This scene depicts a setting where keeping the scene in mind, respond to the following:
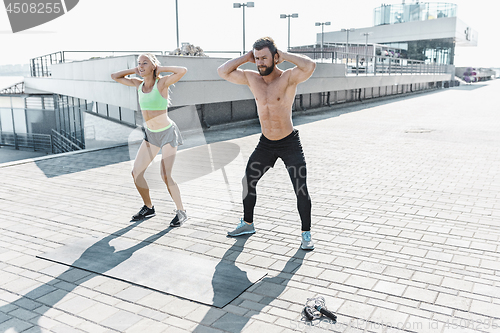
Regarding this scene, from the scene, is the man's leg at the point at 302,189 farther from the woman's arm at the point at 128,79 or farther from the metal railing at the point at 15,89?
the metal railing at the point at 15,89

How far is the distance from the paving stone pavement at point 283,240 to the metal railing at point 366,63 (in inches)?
480

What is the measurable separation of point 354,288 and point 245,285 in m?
0.95

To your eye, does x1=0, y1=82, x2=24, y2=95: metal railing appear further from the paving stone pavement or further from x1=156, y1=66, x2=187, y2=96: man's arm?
x1=156, y1=66, x2=187, y2=96: man's arm

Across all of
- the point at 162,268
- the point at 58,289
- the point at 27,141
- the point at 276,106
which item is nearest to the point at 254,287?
the point at 162,268

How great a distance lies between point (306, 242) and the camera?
4754 millimetres

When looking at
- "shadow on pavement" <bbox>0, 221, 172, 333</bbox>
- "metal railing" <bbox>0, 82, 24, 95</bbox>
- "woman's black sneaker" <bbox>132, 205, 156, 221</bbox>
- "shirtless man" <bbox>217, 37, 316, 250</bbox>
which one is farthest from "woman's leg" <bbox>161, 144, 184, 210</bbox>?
"metal railing" <bbox>0, 82, 24, 95</bbox>

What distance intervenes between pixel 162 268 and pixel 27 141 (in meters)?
24.3

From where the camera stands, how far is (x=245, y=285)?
3930mm

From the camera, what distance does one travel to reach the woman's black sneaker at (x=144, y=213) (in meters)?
5.87

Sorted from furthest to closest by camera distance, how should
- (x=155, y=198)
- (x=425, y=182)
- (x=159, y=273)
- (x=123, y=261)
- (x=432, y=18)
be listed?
(x=432, y=18), (x=425, y=182), (x=155, y=198), (x=123, y=261), (x=159, y=273)

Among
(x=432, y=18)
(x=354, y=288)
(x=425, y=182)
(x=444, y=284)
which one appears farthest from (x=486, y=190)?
(x=432, y=18)

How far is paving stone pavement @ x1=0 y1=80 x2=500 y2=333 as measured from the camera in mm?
3400

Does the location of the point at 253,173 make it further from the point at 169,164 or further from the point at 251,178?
the point at 169,164

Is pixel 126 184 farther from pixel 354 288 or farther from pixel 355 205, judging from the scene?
pixel 354 288
